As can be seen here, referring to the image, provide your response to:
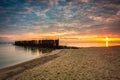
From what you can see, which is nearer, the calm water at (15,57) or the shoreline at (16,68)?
the shoreline at (16,68)

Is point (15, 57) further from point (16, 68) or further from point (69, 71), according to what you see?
point (69, 71)

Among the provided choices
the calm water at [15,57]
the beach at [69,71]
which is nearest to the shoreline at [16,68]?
the beach at [69,71]

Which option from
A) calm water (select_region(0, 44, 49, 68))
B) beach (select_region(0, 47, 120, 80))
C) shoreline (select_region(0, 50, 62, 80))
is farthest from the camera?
calm water (select_region(0, 44, 49, 68))

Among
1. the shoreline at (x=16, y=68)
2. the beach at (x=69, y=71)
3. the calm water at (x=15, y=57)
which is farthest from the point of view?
the calm water at (x=15, y=57)

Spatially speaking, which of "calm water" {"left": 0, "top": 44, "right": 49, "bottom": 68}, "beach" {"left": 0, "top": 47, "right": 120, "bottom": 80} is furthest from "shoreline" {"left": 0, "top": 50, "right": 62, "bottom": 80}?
"calm water" {"left": 0, "top": 44, "right": 49, "bottom": 68}

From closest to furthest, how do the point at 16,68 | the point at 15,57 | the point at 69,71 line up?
the point at 69,71 → the point at 16,68 → the point at 15,57

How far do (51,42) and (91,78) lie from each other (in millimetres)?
37584

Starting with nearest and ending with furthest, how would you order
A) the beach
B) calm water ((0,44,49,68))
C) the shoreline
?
the beach
the shoreline
calm water ((0,44,49,68))

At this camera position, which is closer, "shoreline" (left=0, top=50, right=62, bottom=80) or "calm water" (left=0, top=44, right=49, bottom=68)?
"shoreline" (left=0, top=50, right=62, bottom=80)

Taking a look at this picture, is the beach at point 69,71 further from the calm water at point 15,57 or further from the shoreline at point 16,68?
the calm water at point 15,57

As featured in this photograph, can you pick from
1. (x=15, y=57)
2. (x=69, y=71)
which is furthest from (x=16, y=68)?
(x=15, y=57)

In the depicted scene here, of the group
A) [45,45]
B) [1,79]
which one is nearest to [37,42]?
[45,45]

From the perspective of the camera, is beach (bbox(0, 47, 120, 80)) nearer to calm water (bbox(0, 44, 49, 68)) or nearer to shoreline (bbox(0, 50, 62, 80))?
shoreline (bbox(0, 50, 62, 80))

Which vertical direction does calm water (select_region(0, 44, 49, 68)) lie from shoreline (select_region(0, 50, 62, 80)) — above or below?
below
